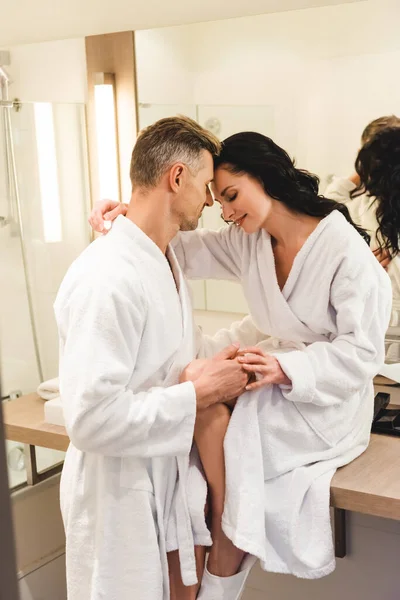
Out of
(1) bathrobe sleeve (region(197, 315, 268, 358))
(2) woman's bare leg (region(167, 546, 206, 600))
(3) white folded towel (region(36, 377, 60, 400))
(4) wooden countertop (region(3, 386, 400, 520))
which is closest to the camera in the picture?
(4) wooden countertop (region(3, 386, 400, 520))

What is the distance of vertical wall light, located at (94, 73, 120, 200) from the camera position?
228cm

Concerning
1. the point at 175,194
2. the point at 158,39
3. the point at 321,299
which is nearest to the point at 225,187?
the point at 175,194

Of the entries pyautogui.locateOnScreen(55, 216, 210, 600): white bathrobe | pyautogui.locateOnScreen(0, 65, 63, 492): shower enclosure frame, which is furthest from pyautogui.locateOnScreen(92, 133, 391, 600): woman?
pyautogui.locateOnScreen(0, 65, 63, 492): shower enclosure frame

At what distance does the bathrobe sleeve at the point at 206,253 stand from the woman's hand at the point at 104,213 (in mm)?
184

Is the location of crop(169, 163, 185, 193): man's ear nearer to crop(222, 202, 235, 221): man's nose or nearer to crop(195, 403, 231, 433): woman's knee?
crop(222, 202, 235, 221): man's nose

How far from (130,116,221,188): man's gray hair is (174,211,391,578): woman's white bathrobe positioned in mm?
346

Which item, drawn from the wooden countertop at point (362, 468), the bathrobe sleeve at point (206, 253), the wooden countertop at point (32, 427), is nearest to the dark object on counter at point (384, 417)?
the wooden countertop at point (362, 468)

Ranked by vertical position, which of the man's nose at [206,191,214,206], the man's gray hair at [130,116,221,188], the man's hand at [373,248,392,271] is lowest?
the man's hand at [373,248,392,271]

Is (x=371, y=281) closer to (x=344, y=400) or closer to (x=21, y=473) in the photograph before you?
(x=344, y=400)

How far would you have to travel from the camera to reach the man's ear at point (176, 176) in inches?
61.1

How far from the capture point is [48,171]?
234 centimetres

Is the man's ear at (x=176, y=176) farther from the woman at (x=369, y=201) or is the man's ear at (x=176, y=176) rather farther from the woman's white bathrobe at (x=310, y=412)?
the woman at (x=369, y=201)

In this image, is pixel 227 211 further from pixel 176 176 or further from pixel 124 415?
pixel 124 415

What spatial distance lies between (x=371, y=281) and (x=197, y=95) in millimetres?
863
